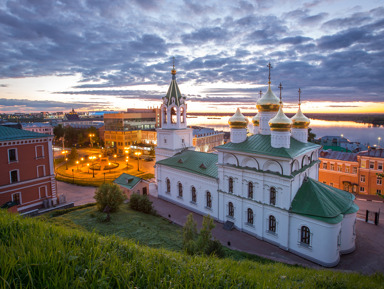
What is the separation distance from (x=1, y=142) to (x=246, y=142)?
23801 mm

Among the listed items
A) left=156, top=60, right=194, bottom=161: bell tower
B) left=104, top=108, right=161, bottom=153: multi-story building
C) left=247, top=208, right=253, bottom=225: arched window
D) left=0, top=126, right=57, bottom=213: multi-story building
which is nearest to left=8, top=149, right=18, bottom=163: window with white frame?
left=0, top=126, right=57, bottom=213: multi-story building

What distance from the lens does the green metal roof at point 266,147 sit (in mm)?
18906

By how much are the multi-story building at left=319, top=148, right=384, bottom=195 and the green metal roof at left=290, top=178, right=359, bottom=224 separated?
16194 mm

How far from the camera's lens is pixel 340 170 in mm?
35000

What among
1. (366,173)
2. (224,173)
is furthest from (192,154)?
(366,173)

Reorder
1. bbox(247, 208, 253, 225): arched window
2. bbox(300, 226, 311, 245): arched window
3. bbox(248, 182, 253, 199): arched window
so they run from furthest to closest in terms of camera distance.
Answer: bbox(247, 208, 253, 225): arched window → bbox(248, 182, 253, 199): arched window → bbox(300, 226, 311, 245): arched window

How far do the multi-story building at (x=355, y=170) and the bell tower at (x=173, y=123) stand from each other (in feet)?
69.6

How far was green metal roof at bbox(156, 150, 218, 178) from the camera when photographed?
25.4 metres

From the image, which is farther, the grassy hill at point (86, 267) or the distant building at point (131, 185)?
the distant building at point (131, 185)

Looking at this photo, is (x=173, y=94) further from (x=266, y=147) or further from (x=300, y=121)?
(x=300, y=121)

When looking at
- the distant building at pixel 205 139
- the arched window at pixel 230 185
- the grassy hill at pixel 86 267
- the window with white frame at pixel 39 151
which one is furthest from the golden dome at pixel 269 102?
the distant building at pixel 205 139

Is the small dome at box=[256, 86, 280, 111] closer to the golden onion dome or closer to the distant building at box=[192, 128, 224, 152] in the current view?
the golden onion dome

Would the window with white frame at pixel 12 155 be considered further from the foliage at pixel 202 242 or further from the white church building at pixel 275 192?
the foliage at pixel 202 242

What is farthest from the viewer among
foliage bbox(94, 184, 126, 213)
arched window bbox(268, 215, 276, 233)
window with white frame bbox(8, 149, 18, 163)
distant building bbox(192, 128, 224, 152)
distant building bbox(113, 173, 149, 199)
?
distant building bbox(192, 128, 224, 152)
